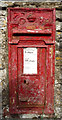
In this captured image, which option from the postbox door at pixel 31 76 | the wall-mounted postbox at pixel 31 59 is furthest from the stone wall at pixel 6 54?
the postbox door at pixel 31 76

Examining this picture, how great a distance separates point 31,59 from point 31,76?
351 millimetres

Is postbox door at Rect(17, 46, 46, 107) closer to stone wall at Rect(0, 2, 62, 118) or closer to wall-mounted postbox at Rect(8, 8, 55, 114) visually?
wall-mounted postbox at Rect(8, 8, 55, 114)

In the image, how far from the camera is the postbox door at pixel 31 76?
2.63 m

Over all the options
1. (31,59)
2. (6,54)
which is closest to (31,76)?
(31,59)

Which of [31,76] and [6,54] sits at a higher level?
[6,54]

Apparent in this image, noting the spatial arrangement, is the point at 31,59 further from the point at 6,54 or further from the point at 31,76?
the point at 6,54

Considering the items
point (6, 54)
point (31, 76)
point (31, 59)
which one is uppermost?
point (6, 54)

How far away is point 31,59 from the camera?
2.65 metres

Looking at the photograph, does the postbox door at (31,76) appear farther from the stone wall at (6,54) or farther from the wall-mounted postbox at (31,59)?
the stone wall at (6,54)

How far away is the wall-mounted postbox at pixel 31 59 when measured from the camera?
2.56 metres

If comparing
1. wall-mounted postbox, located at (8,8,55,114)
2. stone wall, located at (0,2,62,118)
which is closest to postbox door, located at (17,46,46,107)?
wall-mounted postbox, located at (8,8,55,114)

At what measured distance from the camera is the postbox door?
8.63 feet

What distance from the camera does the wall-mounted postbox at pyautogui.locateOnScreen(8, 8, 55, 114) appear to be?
8.41 ft

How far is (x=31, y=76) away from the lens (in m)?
2.66
